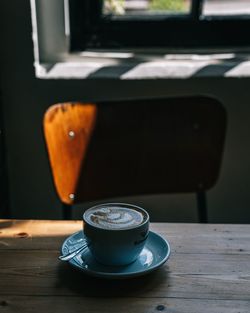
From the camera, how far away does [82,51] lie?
5.15ft

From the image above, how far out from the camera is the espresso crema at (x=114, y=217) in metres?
0.67

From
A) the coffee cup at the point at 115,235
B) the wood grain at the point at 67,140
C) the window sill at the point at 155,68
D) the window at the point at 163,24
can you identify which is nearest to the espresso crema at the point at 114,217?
the coffee cup at the point at 115,235

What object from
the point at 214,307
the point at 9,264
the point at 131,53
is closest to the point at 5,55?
the point at 131,53

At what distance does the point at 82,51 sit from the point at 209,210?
0.65m

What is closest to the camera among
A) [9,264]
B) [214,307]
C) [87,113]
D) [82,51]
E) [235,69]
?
[214,307]

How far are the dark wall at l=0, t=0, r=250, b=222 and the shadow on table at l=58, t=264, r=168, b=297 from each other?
0.87 m

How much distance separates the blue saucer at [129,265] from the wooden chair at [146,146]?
0.45 meters

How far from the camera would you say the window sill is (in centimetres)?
147

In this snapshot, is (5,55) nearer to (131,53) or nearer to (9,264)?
(131,53)

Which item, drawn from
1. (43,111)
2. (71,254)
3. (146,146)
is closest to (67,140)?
(146,146)

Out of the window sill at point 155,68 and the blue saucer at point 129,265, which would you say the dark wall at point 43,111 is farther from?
the blue saucer at point 129,265

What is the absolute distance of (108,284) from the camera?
0.67m

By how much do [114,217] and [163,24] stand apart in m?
1.00

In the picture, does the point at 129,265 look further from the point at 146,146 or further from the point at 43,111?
the point at 43,111
